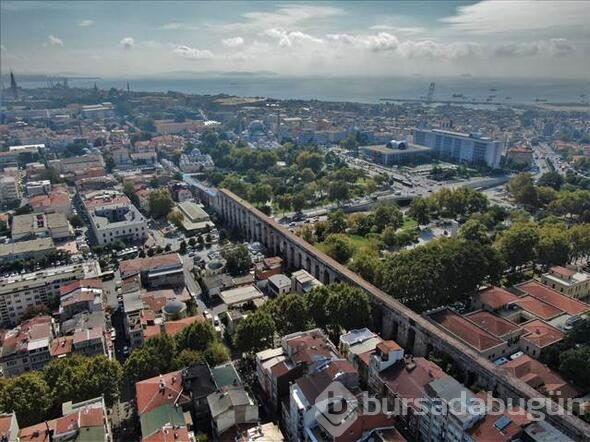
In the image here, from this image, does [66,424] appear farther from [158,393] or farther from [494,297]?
[494,297]

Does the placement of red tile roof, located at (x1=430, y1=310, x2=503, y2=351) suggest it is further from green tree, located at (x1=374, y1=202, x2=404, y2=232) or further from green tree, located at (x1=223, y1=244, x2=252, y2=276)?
green tree, located at (x1=374, y1=202, x2=404, y2=232)

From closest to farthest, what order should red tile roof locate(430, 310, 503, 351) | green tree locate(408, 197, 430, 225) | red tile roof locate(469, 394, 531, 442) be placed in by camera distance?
red tile roof locate(469, 394, 531, 442) < red tile roof locate(430, 310, 503, 351) < green tree locate(408, 197, 430, 225)

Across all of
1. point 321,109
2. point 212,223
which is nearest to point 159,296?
point 212,223

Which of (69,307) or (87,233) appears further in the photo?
(87,233)

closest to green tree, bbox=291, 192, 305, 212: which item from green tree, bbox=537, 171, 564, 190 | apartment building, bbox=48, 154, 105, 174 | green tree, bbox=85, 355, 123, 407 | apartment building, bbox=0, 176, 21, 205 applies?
green tree, bbox=85, 355, 123, 407

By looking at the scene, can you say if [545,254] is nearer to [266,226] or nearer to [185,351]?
[266,226]

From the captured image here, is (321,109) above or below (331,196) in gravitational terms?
above

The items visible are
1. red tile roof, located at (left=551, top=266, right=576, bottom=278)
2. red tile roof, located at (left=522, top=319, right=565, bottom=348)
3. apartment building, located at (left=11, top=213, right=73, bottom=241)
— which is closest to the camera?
red tile roof, located at (left=522, top=319, right=565, bottom=348)
